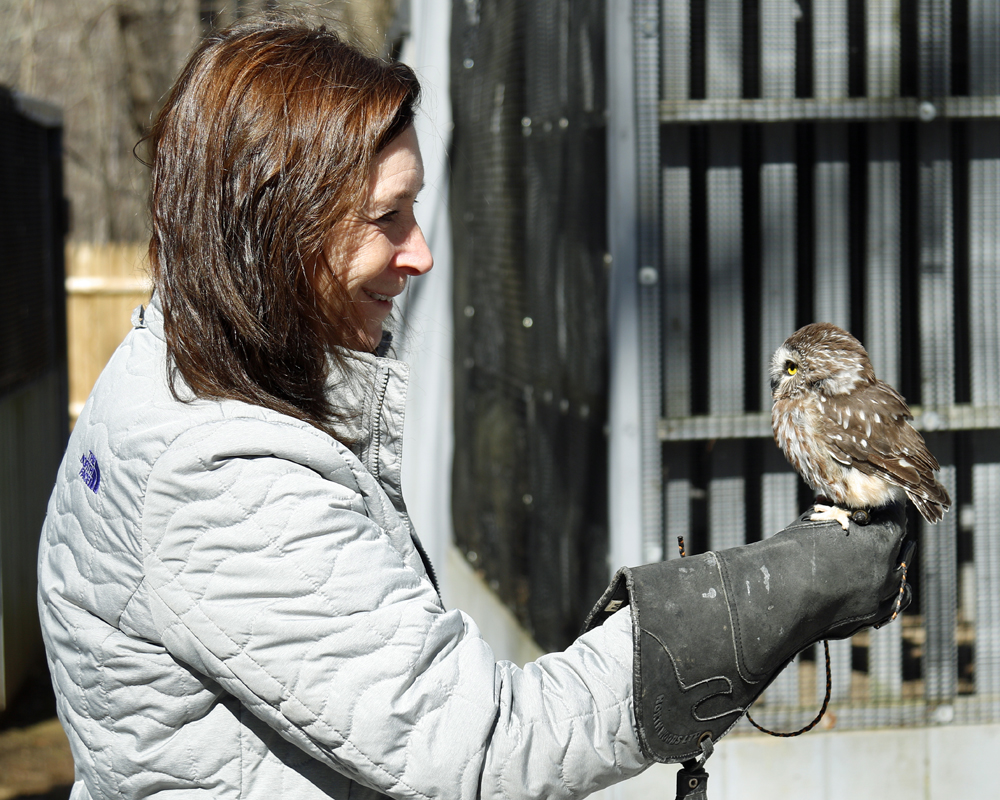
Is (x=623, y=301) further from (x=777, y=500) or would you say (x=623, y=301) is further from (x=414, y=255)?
(x=414, y=255)

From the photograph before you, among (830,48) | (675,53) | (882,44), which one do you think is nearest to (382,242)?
(675,53)

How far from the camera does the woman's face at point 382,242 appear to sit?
1.70 m

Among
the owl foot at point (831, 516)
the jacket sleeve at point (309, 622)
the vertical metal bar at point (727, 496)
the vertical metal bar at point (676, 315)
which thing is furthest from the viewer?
the vertical metal bar at point (727, 496)

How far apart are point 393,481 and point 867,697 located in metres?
2.57

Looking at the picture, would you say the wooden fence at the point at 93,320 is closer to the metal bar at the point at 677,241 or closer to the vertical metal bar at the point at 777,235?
the metal bar at the point at 677,241

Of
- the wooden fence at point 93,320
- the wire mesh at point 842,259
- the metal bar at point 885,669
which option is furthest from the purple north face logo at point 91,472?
the wooden fence at point 93,320

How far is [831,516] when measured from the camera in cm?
225

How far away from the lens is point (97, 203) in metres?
20.2

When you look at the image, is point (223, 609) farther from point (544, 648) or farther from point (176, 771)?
point (544, 648)

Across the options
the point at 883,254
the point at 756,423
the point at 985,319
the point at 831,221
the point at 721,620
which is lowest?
the point at 721,620

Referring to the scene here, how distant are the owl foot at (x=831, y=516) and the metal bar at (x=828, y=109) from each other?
5.21ft

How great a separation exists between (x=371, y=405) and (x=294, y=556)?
0.38 meters

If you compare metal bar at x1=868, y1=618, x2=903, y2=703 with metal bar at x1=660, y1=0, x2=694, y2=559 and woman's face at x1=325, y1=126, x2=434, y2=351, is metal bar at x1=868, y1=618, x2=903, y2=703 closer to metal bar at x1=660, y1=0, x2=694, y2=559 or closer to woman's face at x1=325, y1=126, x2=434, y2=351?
metal bar at x1=660, y1=0, x2=694, y2=559

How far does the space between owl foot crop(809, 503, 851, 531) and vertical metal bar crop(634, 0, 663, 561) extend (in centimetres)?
120
